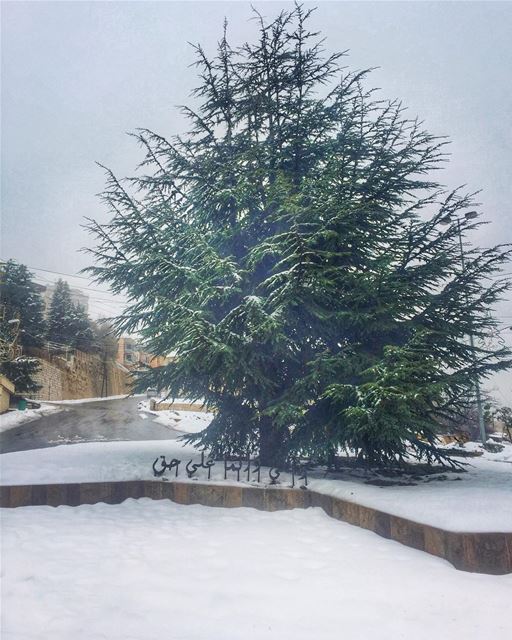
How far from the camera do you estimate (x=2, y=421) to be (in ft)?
53.9

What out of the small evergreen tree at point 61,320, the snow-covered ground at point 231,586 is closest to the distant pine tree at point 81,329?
the small evergreen tree at point 61,320

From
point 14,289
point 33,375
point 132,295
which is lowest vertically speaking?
point 33,375

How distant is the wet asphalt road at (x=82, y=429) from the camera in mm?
14344

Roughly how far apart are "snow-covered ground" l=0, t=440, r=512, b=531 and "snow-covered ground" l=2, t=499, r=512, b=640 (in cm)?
41

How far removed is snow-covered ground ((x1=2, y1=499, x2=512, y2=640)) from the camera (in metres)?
2.53

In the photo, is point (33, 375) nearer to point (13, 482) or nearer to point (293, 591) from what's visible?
point (13, 482)

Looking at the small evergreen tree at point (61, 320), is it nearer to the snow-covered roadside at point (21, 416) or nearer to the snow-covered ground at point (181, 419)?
the snow-covered roadside at point (21, 416)

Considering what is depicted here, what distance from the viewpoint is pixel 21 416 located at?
17547mm

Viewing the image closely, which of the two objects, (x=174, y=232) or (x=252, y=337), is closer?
(x=252, y=337)

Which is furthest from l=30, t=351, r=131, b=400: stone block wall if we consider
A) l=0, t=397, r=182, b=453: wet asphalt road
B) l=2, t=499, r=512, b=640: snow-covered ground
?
l=2, t=499, r=512, b=640: snow-covered ground

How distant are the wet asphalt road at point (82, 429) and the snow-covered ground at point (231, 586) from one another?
433 inches

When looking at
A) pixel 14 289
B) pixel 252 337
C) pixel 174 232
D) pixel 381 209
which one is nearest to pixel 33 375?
pixel 14 289


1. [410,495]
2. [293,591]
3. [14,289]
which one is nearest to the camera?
[293,591]

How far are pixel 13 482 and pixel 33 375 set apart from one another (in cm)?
1302
